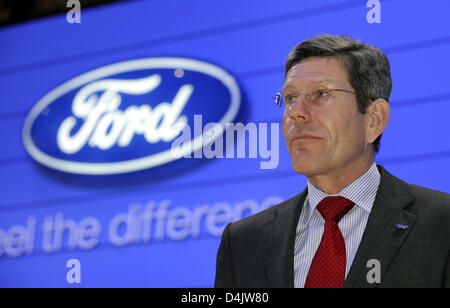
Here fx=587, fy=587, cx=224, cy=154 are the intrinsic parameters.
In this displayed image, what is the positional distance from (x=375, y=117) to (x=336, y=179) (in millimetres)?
247

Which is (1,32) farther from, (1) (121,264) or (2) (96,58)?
(1) (121,264)

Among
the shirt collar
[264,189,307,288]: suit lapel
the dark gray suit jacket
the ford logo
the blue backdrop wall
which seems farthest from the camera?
the ford logo

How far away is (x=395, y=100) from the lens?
9.52 ft

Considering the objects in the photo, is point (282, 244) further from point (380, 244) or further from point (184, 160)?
point (184, 160)

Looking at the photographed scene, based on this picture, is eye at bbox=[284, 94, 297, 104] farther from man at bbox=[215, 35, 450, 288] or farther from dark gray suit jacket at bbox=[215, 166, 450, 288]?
dark gray suit jacket at bbox=[215, 166, 450, 288]

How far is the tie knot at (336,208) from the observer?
166cm

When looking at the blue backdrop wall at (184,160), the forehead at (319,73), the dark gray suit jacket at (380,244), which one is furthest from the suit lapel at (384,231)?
the blue backdrop wall at (184,160)

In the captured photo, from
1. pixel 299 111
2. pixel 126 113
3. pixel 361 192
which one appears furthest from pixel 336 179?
pixel 126 113

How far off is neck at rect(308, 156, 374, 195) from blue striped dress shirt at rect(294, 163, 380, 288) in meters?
0.03

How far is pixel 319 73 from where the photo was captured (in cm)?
179

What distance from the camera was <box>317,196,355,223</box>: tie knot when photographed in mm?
1656

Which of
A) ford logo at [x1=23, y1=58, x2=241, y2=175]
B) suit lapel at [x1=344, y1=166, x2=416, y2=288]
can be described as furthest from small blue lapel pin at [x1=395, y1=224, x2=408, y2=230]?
ford logo at [x1=23, y1=58, x2=241, y2=175]

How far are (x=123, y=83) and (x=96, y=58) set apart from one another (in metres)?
0.31
